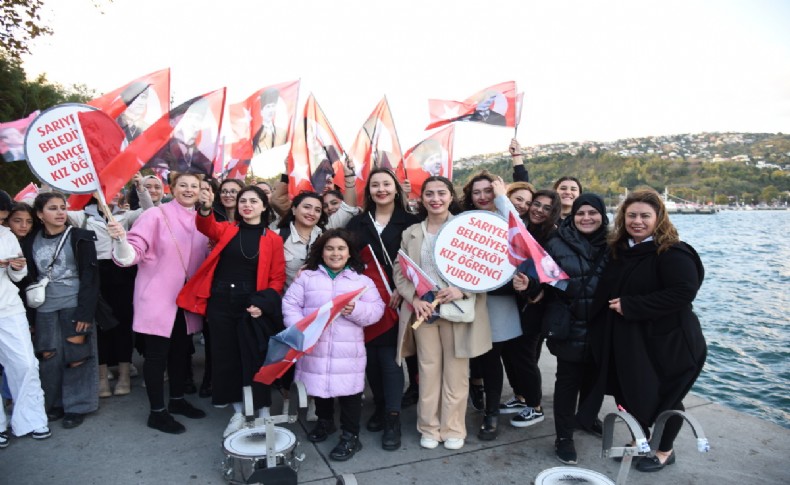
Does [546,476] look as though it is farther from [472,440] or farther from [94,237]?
[94,237]

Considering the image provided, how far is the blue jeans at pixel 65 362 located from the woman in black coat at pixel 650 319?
3911mm

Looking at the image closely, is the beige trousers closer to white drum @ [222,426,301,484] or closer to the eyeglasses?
white drum @ [222,426,301,484]

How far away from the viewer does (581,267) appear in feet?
11.5

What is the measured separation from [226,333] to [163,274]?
701 millimetres

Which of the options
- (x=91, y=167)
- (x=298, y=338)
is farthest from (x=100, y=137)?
(x=298, y=338)

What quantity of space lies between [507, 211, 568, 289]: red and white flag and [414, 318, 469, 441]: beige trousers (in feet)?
2.41

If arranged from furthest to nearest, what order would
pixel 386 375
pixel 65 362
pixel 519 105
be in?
pixel 519 105
pixel 65 362
pixel 386 375

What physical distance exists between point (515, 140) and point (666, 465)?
3.13 m

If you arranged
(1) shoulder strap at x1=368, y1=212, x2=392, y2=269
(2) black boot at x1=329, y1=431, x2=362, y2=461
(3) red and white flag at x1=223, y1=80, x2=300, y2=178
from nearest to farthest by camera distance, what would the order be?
1. (2) black boot at x1=329, y1=431, x2=362, y2=461
2. (1) shoulder strap at x1=368, y1=212, x2=392, y2=269
3. (3) red and white flag at x1=223, y1=80, x2=300, y2=178

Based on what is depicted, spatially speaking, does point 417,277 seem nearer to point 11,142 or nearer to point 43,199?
point 43,199

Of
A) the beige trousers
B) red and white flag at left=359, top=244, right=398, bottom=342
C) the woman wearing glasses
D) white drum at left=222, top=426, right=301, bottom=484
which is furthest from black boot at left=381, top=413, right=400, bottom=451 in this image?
the woman wearing glasses

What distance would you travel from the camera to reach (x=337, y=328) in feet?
11.8

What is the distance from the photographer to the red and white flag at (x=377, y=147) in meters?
5.52

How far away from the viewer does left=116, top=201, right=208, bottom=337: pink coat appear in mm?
3814
